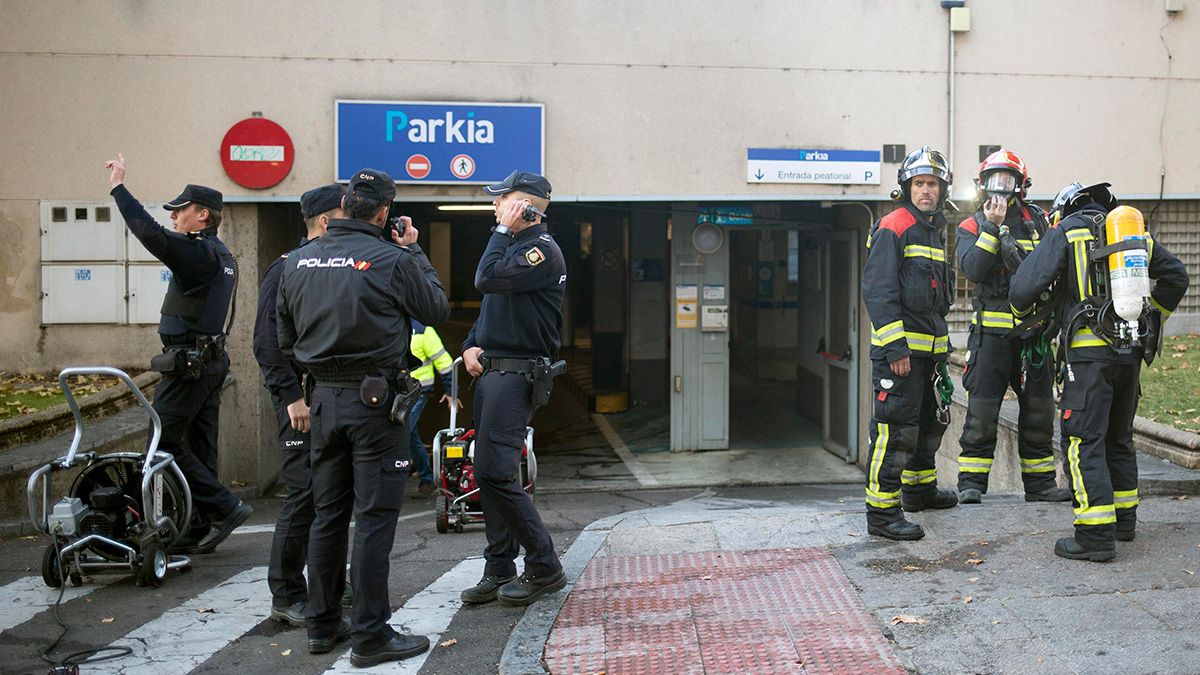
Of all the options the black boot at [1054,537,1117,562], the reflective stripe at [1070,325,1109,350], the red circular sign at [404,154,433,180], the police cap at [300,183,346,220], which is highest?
the red circular sign at [404,154,433,180]

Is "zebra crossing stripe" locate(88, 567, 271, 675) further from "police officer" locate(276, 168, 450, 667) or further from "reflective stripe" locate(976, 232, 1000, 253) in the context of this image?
"reflective stripe" locate(976, 232, 1000, 253)

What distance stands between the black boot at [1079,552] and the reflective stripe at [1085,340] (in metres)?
1.00

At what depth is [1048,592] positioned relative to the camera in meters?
5.60

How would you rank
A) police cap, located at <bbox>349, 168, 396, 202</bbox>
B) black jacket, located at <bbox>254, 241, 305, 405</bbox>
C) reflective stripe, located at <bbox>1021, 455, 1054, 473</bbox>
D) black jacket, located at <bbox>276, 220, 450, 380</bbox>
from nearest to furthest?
black jacket, located at <bbox>276, 220, 450, 380</bbox>
police cap, located at <bbox>349, 168, 396, 202</bbox>
black jacket, located at <bbox>254, 241, 305, 405</bbox>
reflective stripe, located at <bbox>1021, 455, 1054, 473</bbox>

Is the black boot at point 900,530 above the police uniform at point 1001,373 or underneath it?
underneath

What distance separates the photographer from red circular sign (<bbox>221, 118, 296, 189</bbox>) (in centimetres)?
1141

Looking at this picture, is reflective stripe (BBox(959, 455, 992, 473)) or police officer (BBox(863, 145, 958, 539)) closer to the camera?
police officer (BBox(863, 145, 958, 539))

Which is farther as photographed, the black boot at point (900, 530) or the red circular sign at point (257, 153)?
the red circular sign at point (257, 153)

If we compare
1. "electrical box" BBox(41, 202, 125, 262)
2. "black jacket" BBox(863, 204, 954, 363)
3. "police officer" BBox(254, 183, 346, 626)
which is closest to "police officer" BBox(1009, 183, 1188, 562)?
"black jacket" BBox(863, 204, 954, 363)

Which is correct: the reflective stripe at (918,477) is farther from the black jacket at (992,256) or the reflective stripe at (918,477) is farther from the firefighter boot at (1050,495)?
the black jacket at (992,256)

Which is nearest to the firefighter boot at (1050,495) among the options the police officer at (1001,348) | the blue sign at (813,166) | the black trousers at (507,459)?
the police officer at (1001,348)

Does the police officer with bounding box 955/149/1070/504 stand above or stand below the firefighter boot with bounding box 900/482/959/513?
above

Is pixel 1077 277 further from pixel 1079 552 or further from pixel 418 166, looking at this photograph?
pixel 418 166

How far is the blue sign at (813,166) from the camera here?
39.3ft
